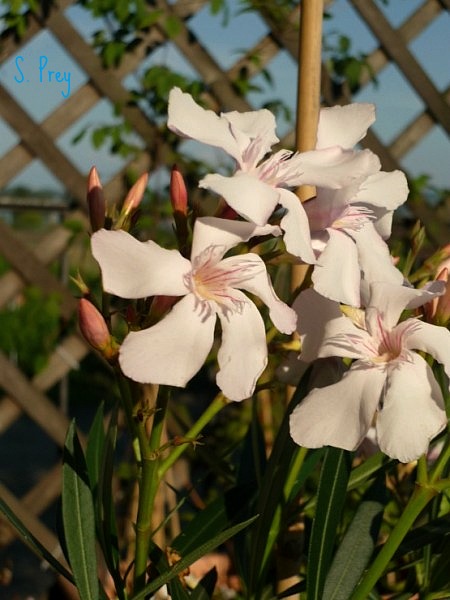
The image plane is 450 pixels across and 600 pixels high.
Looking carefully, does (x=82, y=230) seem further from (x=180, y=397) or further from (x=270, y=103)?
(x=180, y=397)

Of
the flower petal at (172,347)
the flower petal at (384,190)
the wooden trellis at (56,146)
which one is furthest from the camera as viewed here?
the wooden trellis at (56,146)

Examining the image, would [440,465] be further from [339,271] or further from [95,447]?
[95,447]

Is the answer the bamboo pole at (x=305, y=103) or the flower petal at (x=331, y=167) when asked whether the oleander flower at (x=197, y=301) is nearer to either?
the flower petal at (x=331, y=167)

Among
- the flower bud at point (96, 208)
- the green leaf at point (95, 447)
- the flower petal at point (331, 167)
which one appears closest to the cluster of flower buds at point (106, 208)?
the flower bud at point (96, 208)

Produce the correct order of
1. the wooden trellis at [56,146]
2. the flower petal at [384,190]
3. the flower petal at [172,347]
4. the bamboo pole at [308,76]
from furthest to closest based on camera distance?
the wooden trellis at [56,146] → the bamboo pole at [308,76] → the flower petal at [384,190] → the flower petal at [172,347]

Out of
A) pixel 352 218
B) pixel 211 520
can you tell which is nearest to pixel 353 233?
pixel 352 218

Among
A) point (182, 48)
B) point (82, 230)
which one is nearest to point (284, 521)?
point (82, 230)

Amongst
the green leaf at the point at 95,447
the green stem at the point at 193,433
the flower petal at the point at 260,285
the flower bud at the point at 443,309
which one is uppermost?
the flower petal at the point at 260,285
